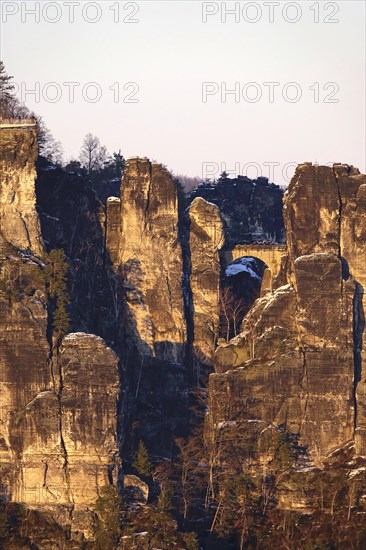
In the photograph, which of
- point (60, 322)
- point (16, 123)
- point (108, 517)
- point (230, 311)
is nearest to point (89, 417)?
point (60, 322)

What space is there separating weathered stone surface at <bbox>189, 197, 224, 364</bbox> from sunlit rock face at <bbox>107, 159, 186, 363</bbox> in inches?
41.1

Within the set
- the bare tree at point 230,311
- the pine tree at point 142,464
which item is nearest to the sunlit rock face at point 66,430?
the pine tree at point 142,464

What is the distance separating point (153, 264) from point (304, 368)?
8.20m

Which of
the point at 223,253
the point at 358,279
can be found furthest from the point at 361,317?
the point at 223,253

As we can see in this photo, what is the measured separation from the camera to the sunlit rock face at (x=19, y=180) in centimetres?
8219

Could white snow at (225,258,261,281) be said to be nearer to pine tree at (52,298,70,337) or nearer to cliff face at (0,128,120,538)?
pine tree at (52,298,70,337)

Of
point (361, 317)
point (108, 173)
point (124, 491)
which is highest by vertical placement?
point (108, 173)

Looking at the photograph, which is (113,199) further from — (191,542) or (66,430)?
(191,542)

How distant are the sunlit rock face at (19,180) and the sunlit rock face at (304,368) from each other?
8.50 m

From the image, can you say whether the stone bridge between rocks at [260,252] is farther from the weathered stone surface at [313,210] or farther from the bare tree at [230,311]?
the weathered stone surface at [313,210]

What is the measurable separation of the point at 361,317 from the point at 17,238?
494 inches

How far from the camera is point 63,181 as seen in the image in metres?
86.3

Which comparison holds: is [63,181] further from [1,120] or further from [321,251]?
[321,251]

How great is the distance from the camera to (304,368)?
82.2m
